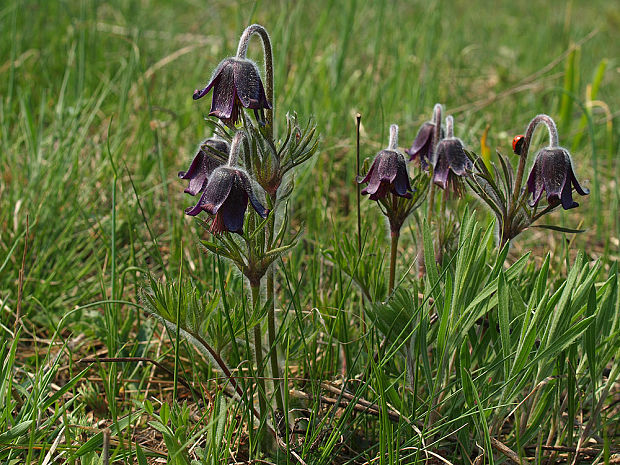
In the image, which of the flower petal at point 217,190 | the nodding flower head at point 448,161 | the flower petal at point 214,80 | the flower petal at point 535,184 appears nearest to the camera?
the flower petal at point 217,190

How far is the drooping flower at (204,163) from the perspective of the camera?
69.5 inches

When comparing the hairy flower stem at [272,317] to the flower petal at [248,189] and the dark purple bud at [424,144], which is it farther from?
the dark purple bud at [424,144]

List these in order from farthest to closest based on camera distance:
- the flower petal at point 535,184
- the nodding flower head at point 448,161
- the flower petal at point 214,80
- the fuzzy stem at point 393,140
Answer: the nodding flower head at point 448,161, the fuzzy stem at point 393,140, the flower petal at point 535,184, the flower petal at point 214,80

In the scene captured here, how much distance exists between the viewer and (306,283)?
267 cm

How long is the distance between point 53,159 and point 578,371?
2.74 metres

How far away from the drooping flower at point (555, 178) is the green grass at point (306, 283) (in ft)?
0.67

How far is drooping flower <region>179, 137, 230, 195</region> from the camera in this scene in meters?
1.76

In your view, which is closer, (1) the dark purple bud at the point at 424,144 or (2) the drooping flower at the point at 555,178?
(2) the drooping flower at the point at 555,178

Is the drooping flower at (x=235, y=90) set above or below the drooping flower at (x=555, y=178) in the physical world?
above

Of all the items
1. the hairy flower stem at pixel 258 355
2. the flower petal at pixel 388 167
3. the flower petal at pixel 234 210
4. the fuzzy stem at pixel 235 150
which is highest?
the fuzzy stem at pixel 235 150

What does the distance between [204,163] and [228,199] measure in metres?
0.28

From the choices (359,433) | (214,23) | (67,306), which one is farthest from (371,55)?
(359,433)

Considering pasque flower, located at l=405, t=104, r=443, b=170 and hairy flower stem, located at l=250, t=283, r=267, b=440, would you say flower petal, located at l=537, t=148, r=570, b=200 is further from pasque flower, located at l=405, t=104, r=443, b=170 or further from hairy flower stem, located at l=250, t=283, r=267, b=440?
hairy flower stem, located at l=250, t=283, r=267, b=440

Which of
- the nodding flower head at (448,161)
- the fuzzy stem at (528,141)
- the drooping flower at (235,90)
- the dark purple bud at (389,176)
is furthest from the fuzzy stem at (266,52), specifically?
the fuzzy stem at (528,141)
